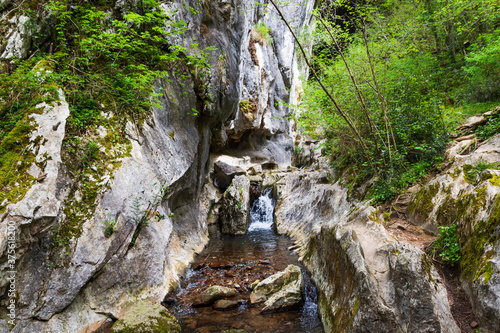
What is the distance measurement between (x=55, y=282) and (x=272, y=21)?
28.2 m

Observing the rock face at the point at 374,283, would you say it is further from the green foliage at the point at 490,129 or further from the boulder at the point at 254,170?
the boulder at the point at 254,170

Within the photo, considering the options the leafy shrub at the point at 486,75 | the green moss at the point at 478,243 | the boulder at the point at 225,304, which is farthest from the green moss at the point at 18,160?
the leafy shrub at the point at 486,75

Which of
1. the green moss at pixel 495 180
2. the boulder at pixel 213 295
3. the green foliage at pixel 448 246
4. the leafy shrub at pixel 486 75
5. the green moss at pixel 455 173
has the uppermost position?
the leafy shrub at pixel 486 75

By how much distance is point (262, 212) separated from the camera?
1534 cm

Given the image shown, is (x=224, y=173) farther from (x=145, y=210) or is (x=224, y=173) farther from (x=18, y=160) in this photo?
(x=18, y=160)

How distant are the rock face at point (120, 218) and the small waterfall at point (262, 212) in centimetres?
393

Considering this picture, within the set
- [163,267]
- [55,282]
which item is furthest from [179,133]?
[55,282]

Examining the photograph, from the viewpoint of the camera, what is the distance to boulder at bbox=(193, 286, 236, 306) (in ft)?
18.8

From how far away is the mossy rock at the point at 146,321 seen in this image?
14.1 feet

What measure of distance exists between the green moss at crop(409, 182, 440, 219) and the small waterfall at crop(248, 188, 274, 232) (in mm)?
9391

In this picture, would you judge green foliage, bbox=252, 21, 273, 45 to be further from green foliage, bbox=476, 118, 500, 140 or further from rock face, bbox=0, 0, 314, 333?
green foliage, bbox=476, 118, 500, 140

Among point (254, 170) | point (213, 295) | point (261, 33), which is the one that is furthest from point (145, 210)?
point (261, 33)

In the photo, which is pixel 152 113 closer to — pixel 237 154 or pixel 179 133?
pixel 179 133

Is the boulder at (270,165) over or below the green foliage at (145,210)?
over
